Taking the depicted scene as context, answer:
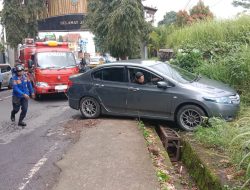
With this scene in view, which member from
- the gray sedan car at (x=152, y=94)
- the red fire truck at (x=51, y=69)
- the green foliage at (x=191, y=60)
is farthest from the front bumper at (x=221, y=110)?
the red fire truck at (x=51, y=69)

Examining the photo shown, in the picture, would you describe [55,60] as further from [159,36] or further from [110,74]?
[159,36]

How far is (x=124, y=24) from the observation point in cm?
2372

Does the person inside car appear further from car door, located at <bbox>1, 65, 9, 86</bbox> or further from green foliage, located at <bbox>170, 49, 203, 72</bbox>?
car door, located at <bbox>1, 65, 9, 86</bbox>

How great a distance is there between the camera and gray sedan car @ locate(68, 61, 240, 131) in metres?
8.71

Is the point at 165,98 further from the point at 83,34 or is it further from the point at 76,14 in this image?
the point at 76,14

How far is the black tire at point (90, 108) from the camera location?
1043cm

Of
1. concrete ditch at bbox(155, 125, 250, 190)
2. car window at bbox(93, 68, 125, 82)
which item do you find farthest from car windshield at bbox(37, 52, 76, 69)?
concrete ditch at bbox(155, 125, 250, 190)

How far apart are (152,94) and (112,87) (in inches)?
46.7

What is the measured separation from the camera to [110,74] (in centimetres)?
1021

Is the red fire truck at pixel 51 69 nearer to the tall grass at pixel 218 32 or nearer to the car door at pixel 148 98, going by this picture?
the tall grass at pixel 218 32

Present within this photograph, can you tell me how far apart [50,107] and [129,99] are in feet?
16.5

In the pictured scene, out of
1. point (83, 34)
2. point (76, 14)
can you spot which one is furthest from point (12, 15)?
point (76, 14)

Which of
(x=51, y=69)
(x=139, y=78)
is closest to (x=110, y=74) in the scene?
(x=139, y=78)

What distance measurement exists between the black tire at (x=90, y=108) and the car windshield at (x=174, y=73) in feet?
6.16
